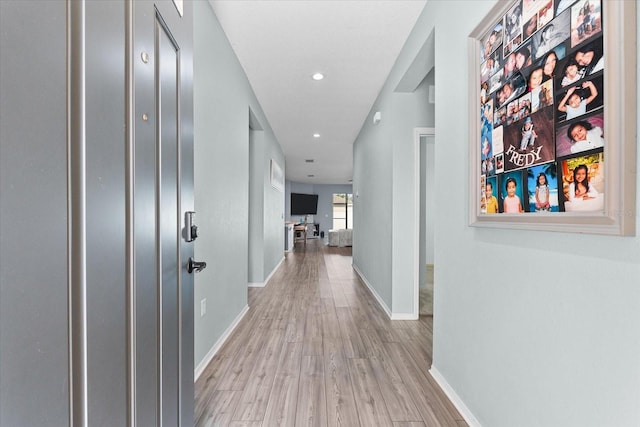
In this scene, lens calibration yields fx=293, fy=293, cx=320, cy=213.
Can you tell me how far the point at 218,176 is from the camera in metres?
2.28

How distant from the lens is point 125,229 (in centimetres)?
69

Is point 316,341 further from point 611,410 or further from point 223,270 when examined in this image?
point 611,410

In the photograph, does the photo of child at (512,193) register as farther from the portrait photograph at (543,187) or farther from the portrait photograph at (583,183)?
the portrait photograph at (583,183)

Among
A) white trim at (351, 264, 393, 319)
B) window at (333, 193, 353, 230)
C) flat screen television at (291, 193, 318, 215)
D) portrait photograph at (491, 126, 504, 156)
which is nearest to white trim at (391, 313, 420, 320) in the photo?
white trim at (351, 264, 393, 319)

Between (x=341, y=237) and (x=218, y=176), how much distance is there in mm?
7778

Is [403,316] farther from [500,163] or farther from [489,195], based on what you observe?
[500,163]

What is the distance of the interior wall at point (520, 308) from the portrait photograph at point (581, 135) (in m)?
0.26

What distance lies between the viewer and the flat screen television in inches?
481

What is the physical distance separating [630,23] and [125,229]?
4.41 feet

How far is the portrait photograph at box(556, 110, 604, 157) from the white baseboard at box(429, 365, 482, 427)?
1.29 m

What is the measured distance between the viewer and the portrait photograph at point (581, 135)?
81cm

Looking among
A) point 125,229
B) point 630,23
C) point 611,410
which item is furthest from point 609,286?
point 125,229

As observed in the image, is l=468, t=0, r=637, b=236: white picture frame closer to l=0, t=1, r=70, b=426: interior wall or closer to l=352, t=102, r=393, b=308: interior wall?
l=0, t=1, r=70, b=426: interior wall

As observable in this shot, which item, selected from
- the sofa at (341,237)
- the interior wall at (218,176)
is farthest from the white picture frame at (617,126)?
the sofa at (341,237)
